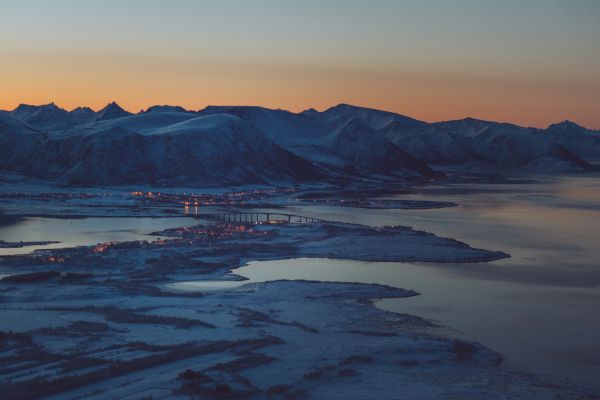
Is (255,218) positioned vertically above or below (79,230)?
above

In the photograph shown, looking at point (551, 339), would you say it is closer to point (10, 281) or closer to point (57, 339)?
point (57, 339)

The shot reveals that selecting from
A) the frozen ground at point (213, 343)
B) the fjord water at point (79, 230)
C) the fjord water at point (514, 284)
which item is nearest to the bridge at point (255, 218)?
the fjord water at point (79, 230)

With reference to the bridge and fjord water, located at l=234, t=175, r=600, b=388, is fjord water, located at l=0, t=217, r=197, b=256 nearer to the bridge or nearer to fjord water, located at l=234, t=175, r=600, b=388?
the bridge

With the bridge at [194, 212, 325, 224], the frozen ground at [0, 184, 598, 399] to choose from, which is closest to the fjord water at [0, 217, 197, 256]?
the bridge at [194, 212, 325, 224]

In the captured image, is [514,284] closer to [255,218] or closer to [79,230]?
[79,230]

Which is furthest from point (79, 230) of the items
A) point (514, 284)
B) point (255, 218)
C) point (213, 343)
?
point (213, 343)

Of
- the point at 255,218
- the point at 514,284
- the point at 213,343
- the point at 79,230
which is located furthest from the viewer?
the point at 255,218

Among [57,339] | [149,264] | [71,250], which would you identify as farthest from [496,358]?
[71,250]
